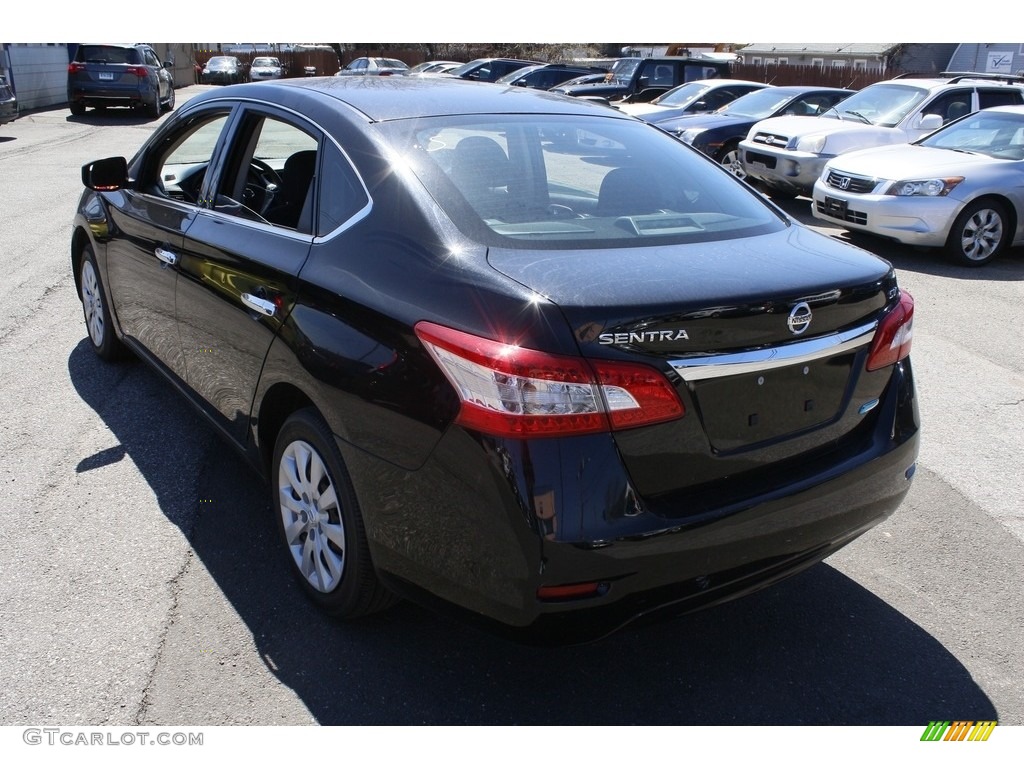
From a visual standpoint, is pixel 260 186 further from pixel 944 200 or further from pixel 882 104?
pixel 882 104

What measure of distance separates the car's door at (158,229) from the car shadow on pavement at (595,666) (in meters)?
1.25

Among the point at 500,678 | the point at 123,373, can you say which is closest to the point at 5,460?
the point at 123,373

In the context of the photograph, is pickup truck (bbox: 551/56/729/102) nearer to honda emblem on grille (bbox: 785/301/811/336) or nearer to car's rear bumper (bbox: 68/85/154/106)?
car's rear bumper (bbox: 68/85/154/106)

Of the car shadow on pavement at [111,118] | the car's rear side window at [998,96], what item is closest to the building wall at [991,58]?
the car's rear side window at [998,96]

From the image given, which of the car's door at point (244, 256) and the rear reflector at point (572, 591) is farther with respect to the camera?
the car's door at point (244, 256)

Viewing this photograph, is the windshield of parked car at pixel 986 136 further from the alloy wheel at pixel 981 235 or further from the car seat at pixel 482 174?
the car seat at pixel 482 174

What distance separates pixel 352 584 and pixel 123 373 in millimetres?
3182

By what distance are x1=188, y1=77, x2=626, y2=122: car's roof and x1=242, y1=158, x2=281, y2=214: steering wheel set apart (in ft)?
0.98

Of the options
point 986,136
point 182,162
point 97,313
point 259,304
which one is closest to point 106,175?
point 182,162

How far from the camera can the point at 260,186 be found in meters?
3.84

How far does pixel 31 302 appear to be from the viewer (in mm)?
6918

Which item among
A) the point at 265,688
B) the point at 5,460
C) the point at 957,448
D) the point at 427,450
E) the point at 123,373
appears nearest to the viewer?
the point at 427,450

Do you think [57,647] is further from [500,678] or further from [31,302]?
[31,302]

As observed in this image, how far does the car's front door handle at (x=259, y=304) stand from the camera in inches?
125
